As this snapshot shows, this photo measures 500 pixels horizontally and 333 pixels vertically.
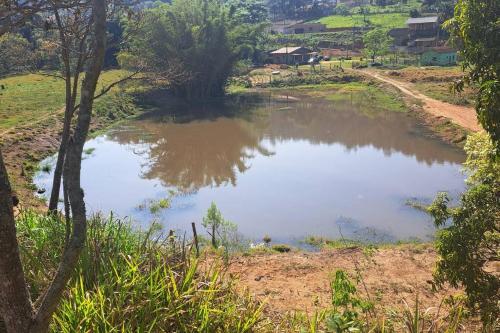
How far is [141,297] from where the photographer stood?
14.0 ft

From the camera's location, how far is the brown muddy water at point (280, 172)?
13602mm

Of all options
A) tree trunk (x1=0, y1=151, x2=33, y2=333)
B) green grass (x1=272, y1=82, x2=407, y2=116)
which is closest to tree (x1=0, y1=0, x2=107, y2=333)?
tree trunk (x1=0, y1=151, x2=33, y2=333)

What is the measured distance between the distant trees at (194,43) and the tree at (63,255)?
2802 centimetres

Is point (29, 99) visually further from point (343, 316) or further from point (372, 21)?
point (372, 21)

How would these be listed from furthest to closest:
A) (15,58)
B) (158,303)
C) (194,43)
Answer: (194,43), (15,58), (158,303)

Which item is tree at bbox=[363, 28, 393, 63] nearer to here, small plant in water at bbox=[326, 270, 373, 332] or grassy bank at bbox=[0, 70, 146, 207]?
grassy bank at bbox=[0, 70, 146, 207]

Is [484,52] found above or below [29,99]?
above

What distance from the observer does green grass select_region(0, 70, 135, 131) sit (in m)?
24.8

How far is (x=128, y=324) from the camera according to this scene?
3.99 metres

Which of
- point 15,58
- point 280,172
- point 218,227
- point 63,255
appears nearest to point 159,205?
point 218,227

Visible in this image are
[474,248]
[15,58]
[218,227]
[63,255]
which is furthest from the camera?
[218,227]

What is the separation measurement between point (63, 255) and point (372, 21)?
255ft

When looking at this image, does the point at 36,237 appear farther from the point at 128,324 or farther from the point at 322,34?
the point at 322,34

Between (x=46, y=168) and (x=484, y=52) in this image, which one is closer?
(x=484, y=52)
